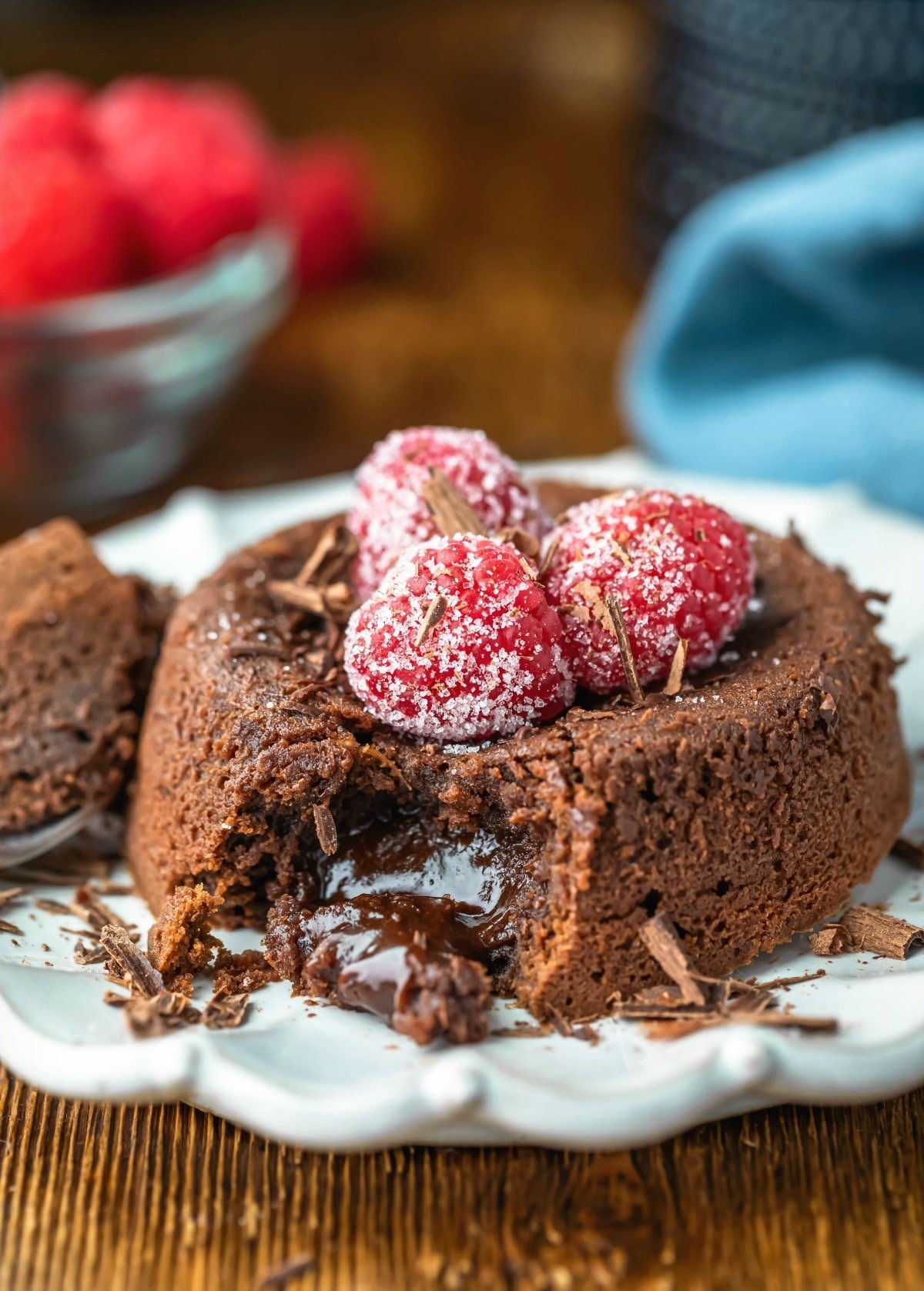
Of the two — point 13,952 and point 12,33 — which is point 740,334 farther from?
point 12,33

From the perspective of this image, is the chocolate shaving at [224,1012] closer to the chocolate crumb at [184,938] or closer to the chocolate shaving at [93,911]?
the chocolate crumb at [184,938]

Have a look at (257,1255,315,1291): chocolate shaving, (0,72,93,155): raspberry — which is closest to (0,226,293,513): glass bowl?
(0,72,93,155): raspberry

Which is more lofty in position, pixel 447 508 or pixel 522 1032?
pixel 447 508

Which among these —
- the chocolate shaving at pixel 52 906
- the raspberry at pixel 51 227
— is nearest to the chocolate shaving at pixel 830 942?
the chocolate shaving at pixel 52 906

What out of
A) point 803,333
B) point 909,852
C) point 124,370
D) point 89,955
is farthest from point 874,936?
point 124,370

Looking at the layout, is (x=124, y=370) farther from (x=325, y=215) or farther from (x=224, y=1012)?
(x=224, y=1012)

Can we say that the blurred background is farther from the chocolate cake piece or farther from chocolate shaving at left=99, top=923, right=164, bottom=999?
chocolate shaving at left=99, top=923, right=164, bottom=999

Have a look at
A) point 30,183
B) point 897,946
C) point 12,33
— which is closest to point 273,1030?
point 897,946
